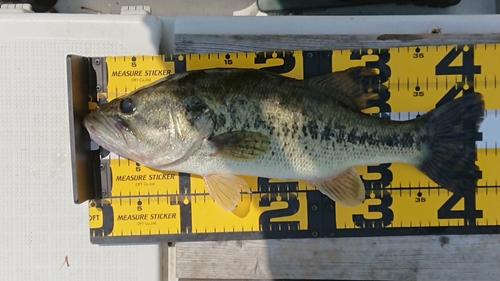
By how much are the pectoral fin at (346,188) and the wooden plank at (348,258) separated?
0.29 meters

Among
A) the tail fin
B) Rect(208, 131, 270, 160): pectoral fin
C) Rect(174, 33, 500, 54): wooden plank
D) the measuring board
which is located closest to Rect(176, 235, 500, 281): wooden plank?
the measuring board

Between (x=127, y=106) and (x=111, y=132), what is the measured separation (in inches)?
6.0

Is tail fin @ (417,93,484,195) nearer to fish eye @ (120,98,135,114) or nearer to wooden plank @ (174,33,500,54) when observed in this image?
wooden plank @ (174,33,500,54)

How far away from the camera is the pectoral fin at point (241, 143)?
1.90 metres

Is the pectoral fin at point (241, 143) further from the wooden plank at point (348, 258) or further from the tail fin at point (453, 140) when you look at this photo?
the tail fin at point (453, 140)

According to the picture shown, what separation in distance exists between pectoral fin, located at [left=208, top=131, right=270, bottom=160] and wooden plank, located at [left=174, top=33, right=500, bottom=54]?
0.61m

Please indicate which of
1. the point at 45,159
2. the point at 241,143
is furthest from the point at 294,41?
the point at 45,159

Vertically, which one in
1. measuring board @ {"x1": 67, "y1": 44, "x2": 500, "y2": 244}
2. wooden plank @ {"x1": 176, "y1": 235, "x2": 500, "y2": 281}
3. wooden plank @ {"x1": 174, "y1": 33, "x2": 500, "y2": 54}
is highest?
wooden plank @ {"x1": 174, "y1": 33, "x2": 500, "y2": 54}

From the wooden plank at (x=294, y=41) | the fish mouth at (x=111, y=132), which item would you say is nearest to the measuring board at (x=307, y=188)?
the wooden plank at (x=294, y=41)

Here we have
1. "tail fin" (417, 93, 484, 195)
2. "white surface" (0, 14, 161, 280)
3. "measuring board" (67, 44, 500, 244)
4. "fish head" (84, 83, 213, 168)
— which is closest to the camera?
"fish head" (84, 83, 213, 168)

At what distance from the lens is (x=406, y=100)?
2.16 m

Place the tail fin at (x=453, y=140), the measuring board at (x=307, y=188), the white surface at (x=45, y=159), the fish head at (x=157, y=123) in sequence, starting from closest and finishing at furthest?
the fish head at (x=157, y=123) < the tail fin at (x=453, y=140) < the measuring board at (x=307, y=188) < the white surface at (x=45, y=159)

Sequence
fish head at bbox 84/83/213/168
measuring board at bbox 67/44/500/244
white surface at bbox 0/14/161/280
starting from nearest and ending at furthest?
fish head at bbox 84/83/213/168
measuring board at bbox 67/44/500/244
white surface at bbox 0/14/161/280

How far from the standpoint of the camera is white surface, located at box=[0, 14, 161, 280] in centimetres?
227
